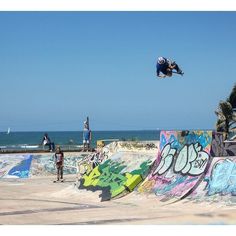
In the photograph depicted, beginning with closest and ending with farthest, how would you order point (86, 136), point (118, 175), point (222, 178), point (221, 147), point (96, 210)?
point (96, 210), point (222, 178), point (221, 147), point (118, 175), point (86, 136)

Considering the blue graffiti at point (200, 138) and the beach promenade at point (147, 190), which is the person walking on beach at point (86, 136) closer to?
the beach promenade at point (147, 190)

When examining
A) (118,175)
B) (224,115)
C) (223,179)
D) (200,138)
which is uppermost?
(224,115)

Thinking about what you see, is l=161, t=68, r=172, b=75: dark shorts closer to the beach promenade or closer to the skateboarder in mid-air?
the skateboarder in mid-air

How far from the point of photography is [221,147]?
16.1 meters

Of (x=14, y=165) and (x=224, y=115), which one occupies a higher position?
(x=224, y=115)

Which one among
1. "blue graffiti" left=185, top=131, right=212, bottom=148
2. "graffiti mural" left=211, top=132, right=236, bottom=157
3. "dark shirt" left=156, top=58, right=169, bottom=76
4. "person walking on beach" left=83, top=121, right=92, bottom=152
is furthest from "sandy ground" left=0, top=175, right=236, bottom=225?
"person walking on beach" left=83, top=121, right=92, bottom=152

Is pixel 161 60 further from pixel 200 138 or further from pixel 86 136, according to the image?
pixel 86 136

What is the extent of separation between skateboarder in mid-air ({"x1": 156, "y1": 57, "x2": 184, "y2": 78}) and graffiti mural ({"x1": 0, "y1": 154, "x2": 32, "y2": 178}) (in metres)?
15.4

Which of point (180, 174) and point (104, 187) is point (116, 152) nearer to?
point (104, 187)

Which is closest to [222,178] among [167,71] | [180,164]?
[180,164]

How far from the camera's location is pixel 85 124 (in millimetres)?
27594

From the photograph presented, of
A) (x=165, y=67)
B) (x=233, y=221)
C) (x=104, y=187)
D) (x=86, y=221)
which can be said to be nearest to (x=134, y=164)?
(x=104, y=187)

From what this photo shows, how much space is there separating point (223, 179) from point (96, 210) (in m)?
3.63
